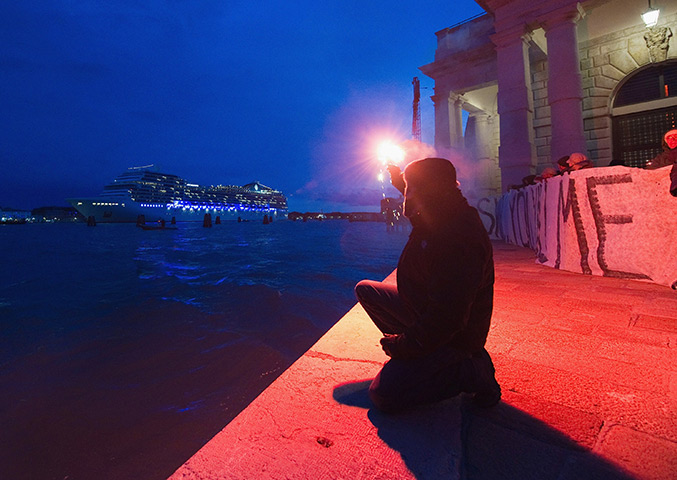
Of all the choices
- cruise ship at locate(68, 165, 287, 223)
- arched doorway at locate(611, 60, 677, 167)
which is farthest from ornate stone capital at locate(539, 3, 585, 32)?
cruise ship at locate(68, 165, 287, 223)

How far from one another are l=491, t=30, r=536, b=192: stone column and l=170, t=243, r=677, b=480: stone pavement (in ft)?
30.5

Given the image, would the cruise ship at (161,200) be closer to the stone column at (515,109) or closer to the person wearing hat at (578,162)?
the stone column at (515,109)

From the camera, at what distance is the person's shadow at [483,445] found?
1.17m

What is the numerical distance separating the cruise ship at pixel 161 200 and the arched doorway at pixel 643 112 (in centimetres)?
8208

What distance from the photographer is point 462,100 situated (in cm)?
1492

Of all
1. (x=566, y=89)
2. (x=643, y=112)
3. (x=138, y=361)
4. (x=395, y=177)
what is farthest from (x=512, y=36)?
(x=138, y=361)

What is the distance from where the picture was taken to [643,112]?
10.0 m

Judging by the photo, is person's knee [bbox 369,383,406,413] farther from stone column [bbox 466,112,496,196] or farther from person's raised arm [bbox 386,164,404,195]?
stone column [bbox 466,112,496,196]

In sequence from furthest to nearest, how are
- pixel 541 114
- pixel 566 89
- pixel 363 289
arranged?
pixel 541 114, pixel 566 89, pixel 363 289

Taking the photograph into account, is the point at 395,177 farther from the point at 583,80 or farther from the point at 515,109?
the point at 583,80

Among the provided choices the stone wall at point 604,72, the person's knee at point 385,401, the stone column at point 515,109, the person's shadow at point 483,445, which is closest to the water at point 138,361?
the person's knee at point 385,401

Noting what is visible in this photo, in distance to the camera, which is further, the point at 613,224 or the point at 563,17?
the point at 563,17

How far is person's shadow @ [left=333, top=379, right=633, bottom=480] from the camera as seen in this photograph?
3.84 ft

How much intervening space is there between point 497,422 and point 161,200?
10182 centimetres
